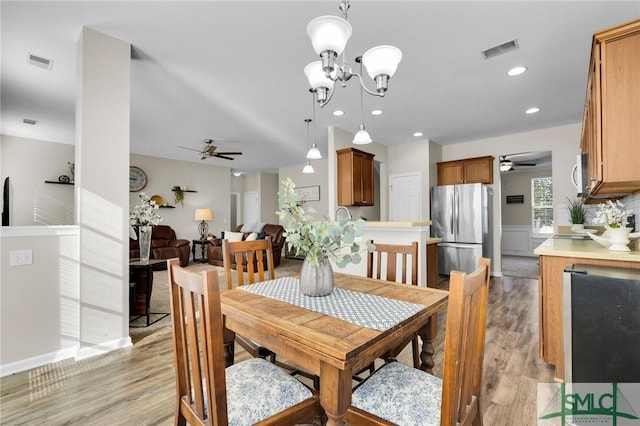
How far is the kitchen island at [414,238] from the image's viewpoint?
3.24 meters

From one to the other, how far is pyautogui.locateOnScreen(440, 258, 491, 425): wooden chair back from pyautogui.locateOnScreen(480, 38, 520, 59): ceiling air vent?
2.42 metres

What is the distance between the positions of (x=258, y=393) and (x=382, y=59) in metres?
1.72

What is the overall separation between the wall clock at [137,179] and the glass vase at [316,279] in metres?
6.82

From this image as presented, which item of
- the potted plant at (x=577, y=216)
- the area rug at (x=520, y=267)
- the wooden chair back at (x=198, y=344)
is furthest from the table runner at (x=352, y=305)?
the area rug at (x=520, y=267)

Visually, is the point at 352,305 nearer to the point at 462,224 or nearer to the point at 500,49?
the point at 500,49

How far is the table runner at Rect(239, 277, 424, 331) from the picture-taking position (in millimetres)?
1188

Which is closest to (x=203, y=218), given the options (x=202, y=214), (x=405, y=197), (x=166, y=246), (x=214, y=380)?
(x=202, y=214)

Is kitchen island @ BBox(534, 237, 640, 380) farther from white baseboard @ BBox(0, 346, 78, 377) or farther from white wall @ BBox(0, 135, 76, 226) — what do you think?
white wall @ BBox(0, 135, 76, 226)

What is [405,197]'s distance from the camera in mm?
5844

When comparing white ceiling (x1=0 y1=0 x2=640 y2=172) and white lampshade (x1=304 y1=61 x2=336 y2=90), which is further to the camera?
white ceiling (x1=0 y1=0 x2=640 y2=172)

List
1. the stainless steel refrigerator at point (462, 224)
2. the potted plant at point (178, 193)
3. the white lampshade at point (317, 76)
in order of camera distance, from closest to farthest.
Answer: the white lampshade at point (317, 76)
the stainless steel refrigerator at point (462, 224)
the potted plant at point (178, 193)

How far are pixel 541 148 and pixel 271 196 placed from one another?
23.8ft

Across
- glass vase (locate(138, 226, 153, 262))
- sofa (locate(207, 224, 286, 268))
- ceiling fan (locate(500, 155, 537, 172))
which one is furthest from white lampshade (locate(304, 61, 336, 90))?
ceiling fan (locate(500, 155, 537, 172))

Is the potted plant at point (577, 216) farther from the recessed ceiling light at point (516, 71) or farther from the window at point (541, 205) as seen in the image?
the window at point (541, 205)
